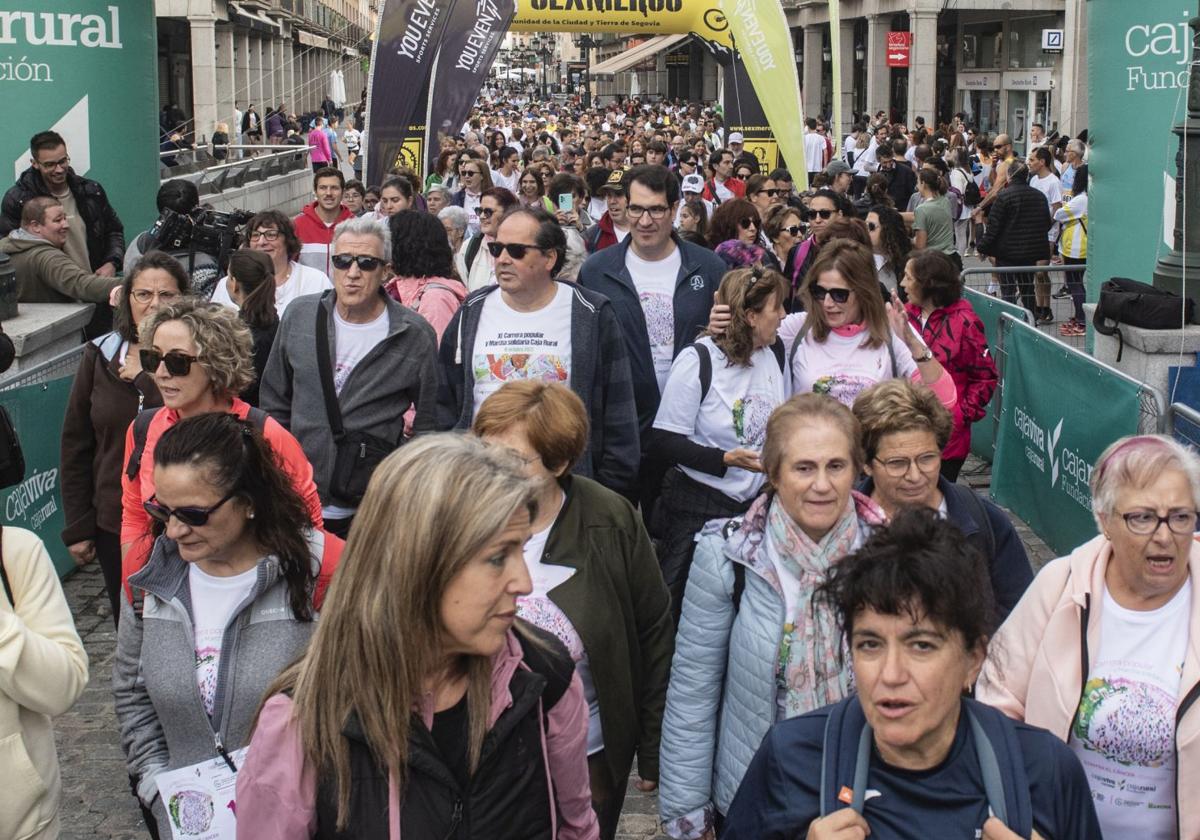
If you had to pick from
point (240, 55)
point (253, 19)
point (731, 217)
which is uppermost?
point (253, 19)

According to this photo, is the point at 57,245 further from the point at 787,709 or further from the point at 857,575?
the point at 857,575

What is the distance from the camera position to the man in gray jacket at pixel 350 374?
581 cm

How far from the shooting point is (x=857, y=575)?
271cm

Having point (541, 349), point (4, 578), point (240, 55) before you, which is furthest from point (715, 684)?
point (240, 55)

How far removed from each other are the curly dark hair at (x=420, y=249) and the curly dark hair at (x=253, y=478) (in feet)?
13.0

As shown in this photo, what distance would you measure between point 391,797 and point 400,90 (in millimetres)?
12957

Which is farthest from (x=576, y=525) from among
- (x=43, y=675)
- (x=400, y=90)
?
(x=400, y=90)

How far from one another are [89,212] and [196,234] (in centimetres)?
211

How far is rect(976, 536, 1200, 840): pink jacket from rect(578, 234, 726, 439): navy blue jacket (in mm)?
3037

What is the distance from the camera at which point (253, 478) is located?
3705mm

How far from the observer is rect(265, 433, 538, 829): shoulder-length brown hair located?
254 centimetres

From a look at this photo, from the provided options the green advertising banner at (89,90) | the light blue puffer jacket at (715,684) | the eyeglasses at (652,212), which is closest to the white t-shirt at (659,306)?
the eyeglasses at (652,212)

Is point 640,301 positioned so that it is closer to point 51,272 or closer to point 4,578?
point 4,578

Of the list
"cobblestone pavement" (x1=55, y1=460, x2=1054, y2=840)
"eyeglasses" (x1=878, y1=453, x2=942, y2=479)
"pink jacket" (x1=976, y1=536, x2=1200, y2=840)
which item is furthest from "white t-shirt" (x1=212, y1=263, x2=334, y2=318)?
"pink jacket" (x1=976, y1=536, x2=1200, y2=840)
